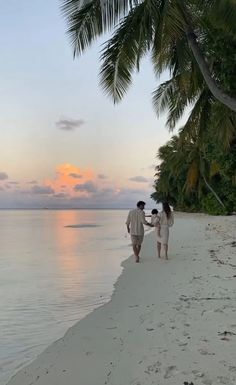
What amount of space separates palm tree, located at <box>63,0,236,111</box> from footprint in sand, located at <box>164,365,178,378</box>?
4.30m

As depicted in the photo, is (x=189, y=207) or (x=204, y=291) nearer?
(x=204, y=291)

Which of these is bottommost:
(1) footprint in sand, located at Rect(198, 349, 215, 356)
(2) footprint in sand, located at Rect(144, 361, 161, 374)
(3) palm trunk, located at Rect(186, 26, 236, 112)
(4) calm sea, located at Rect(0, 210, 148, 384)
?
(4) calm sea, located at Rect(0, 210, 148, 384)

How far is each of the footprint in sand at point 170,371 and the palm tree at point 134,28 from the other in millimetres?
4301

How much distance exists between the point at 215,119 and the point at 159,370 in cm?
1100

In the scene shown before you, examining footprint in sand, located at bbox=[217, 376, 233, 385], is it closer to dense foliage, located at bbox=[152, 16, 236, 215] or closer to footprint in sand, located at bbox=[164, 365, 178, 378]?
footprint in sand, located at bbox=[164, 365, 178, 378]

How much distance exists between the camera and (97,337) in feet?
A: 19.6

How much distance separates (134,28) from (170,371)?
19.9 feet

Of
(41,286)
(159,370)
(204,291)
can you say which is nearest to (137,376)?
(159,370)

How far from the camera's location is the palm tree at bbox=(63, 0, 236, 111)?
7613mm

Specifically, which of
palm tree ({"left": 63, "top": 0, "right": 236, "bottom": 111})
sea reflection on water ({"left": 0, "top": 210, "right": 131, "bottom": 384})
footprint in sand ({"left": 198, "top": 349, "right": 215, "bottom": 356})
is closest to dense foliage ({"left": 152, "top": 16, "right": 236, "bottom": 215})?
palm tree ({"left": 63, "top": 0, "right": 236, "bottom": 111})

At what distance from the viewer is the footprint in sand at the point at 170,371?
14.0ft

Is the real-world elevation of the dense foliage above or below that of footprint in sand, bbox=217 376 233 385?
above

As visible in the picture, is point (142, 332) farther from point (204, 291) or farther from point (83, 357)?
point (204, 291)

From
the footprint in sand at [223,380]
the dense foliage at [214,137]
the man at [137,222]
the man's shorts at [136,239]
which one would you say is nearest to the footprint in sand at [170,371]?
the footprint in sand at [223,380]
